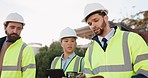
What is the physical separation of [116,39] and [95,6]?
509mm

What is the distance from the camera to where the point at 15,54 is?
4.16m

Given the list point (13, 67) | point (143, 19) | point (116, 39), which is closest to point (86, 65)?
point (116, 39)

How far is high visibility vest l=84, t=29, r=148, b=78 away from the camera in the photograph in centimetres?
290

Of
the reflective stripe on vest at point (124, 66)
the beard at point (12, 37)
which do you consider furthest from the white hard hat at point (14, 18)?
the reflective stripe on vest at point (124, 66)

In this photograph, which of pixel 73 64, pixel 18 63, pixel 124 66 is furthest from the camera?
pixel 73 64

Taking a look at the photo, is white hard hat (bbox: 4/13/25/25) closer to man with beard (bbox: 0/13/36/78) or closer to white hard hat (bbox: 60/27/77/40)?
man with beard (bbox: 0/13/36/78)

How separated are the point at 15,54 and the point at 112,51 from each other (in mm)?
1690

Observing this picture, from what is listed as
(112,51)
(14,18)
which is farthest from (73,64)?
(112,51)

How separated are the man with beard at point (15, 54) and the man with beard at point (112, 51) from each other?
3.58 feet

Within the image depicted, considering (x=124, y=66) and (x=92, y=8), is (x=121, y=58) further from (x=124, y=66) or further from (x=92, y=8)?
(x=92, y=8)

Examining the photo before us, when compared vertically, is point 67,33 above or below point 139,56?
above

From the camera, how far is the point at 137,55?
9.58 feet

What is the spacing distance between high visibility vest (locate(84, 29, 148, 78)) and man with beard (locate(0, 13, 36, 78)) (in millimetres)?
1234

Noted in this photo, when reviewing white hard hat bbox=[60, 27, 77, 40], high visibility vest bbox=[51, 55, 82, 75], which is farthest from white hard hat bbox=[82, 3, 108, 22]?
white hard hat bbox=[60, 27, 77, 40]
